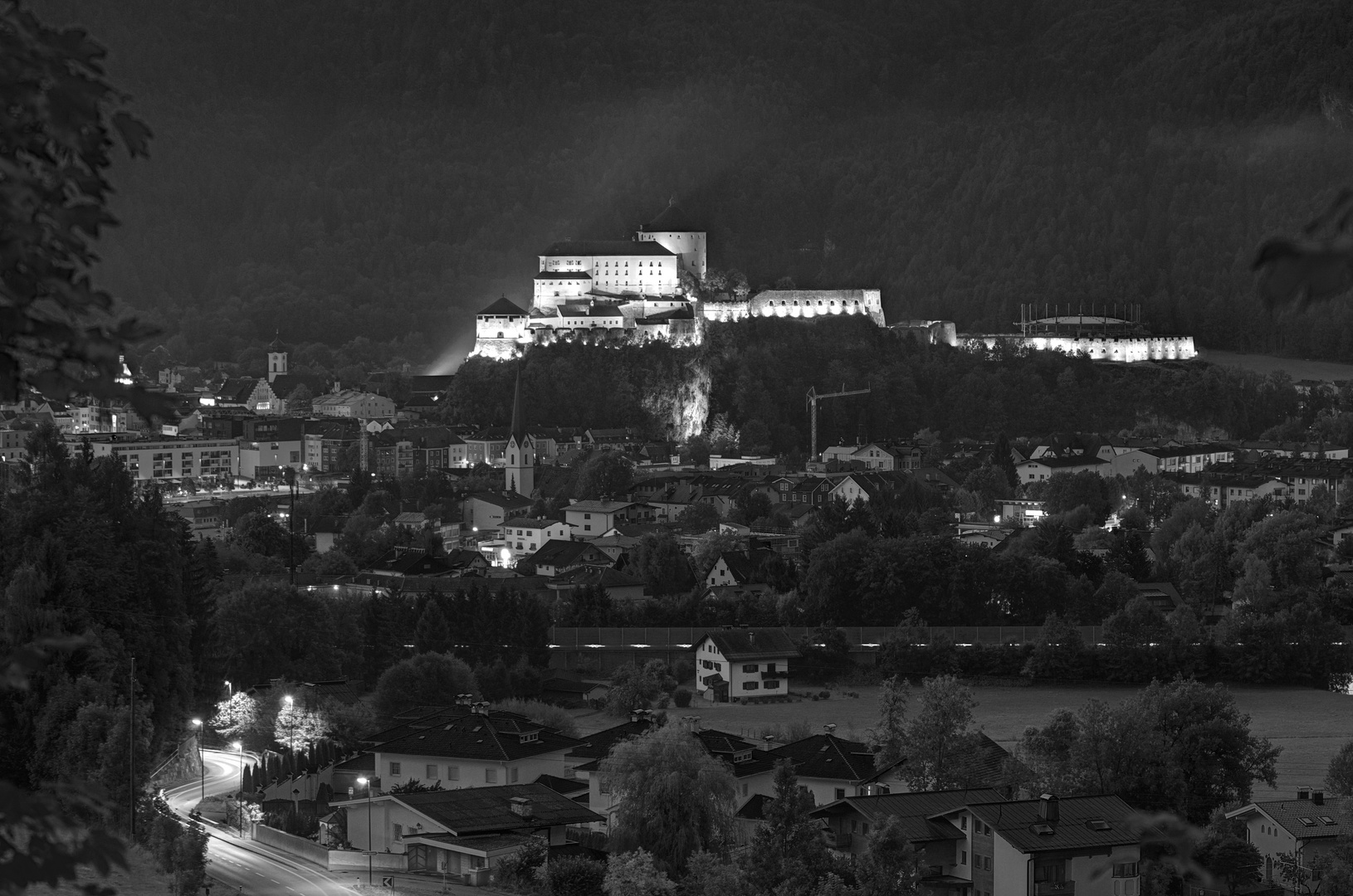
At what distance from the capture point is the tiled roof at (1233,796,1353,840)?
2233 cm

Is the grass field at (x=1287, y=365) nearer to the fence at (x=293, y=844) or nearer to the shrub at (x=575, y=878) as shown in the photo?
the fence at (x=293, y=844)

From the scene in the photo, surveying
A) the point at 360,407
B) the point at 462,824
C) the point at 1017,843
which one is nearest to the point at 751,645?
the point at 462,824

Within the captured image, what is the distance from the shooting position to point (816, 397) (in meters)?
82.9

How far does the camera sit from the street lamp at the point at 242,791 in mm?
23297

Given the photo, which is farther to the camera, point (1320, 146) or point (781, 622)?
point (1320, 146)

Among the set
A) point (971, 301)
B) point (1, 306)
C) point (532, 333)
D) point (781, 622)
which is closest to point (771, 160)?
point (971, 301)

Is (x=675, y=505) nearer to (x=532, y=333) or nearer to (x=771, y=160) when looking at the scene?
(x=532, y=333)

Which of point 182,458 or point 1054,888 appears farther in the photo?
point 182,458

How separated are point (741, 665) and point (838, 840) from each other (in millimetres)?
14112

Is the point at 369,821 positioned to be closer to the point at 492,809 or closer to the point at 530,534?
the point at 492,809

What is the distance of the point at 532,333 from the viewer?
3268 inches

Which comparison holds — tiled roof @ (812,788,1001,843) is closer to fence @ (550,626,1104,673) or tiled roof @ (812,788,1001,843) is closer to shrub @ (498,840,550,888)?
shrub @ (498,840,550,888)

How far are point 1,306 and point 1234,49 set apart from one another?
160306mm

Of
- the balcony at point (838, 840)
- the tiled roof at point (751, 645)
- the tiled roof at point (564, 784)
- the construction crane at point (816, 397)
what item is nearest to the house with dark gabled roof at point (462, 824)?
the tiled roof at point (564, 784)
